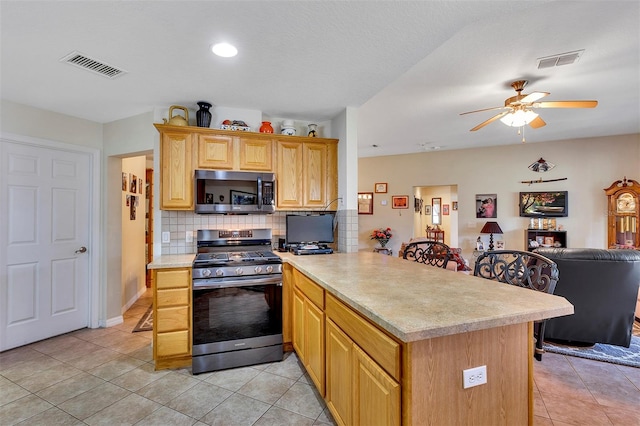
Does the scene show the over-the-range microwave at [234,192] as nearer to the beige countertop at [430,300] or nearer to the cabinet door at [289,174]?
the cabinet door at [289,174]

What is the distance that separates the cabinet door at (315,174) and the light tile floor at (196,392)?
1.58 metres

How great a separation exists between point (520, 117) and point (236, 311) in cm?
356

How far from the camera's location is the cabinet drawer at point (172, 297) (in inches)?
97.4

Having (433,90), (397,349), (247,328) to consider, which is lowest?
(247,328)

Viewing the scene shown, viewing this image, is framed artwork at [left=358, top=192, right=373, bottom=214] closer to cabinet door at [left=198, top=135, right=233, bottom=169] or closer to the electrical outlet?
cabinet door at [left=198, top=135, right=233, bottom=169]

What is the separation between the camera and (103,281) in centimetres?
352

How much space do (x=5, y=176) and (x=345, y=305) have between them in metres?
3.53

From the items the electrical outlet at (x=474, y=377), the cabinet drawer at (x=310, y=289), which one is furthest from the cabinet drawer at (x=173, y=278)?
the electrical outlet at (x=474, y=377)

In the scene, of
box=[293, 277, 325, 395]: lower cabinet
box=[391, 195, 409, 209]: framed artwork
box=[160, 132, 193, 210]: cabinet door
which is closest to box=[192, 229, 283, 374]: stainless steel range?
box=[293, 277, 325, 395]: lower cabinet

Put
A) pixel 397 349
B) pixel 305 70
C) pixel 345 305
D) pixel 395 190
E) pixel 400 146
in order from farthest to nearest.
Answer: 1. pixel 395 190
2. pixel 400 146
3. pixel 305 70
4. pixel 345 305
5. pixel 397 349

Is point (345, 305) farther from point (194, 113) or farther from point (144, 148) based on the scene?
point (144, 148)

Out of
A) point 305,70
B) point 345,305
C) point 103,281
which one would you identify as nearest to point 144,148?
point 103,281

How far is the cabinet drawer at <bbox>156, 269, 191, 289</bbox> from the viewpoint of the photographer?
2.48 m

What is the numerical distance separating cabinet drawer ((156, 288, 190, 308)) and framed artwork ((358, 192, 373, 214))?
5213mm
